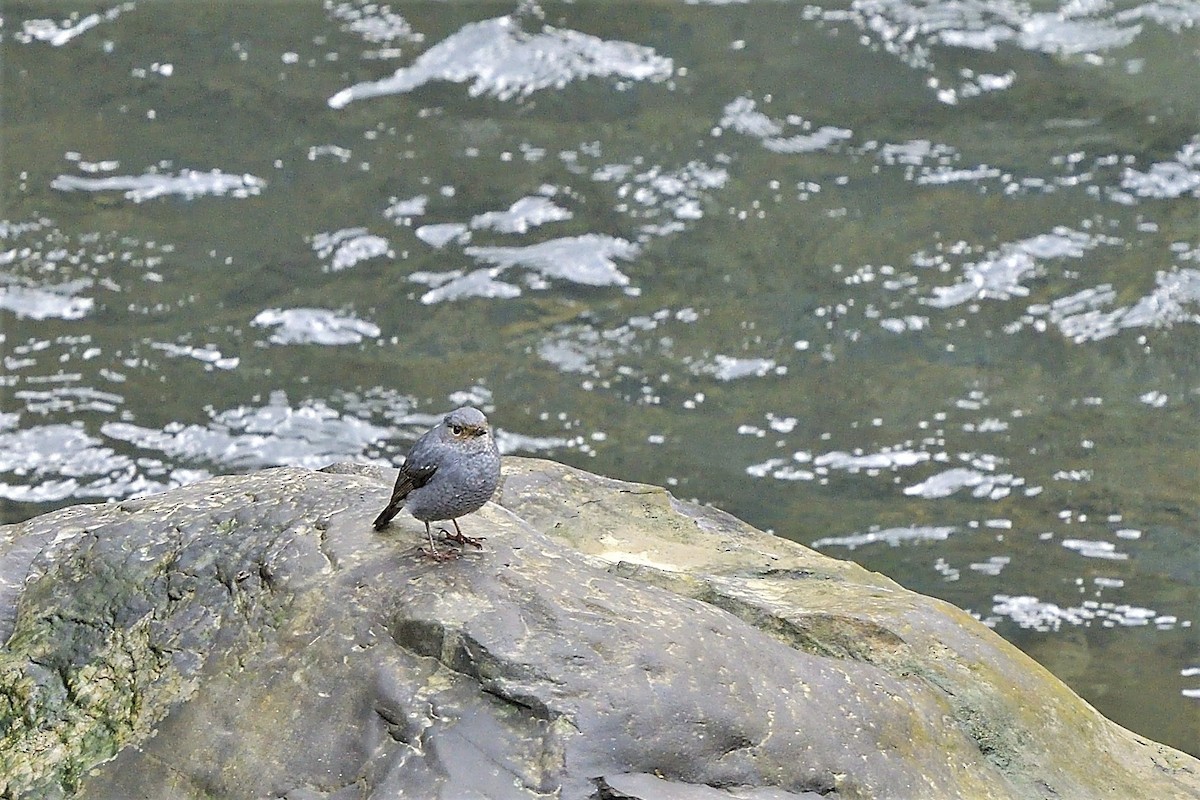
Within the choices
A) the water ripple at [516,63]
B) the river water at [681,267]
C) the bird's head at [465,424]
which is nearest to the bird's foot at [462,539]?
the bird's head at [465,424]

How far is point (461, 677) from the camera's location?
3.87 meters

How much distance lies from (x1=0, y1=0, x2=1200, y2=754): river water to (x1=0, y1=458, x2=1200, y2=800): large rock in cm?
258

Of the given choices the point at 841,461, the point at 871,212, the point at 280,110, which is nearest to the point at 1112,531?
the point at 841,461

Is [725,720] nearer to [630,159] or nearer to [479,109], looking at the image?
[630,159]

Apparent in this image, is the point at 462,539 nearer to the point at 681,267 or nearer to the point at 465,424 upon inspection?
the point at 465,424

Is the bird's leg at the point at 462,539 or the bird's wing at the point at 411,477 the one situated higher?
the bird's wing at the point at 411,477

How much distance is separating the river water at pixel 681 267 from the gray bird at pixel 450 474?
150 inches

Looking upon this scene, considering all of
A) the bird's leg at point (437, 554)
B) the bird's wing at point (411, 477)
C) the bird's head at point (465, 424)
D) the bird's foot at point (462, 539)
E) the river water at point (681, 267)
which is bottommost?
the river water at point (681, 267)

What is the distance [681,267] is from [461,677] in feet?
21.3

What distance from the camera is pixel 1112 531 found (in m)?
7.79

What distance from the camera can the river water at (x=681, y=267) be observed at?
8.01m

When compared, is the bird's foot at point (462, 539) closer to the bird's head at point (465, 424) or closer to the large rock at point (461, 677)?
the large rock at point (461, 677)

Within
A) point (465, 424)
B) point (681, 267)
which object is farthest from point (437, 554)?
point (681, 267)

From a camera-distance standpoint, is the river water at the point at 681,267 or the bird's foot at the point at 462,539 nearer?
the bird's foot at the point at 462,539
